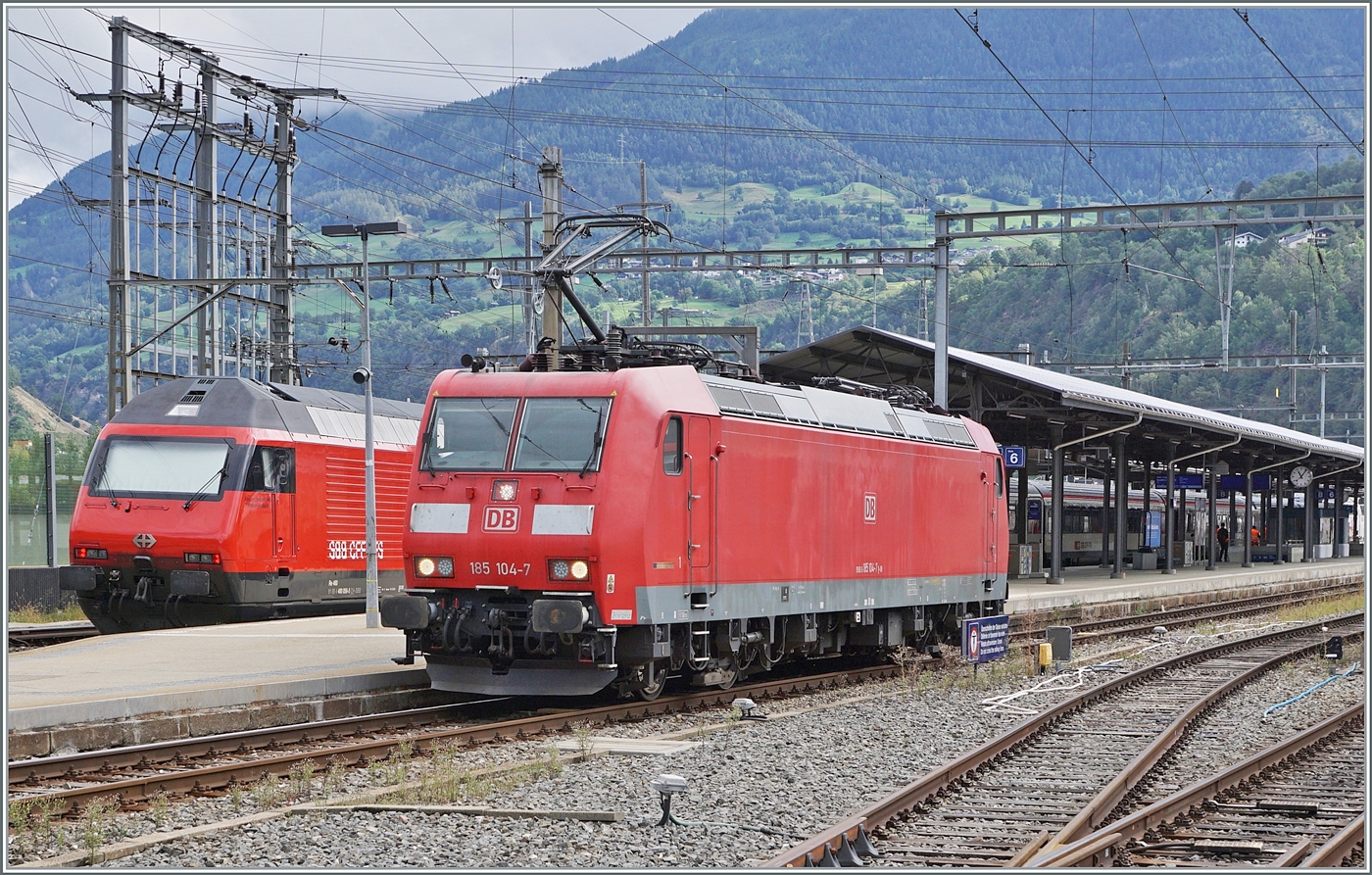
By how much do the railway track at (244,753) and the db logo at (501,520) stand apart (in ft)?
5.78

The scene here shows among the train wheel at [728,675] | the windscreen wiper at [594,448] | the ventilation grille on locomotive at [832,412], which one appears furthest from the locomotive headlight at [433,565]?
the train wheel at [728,675]

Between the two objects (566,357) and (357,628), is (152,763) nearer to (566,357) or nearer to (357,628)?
(566,357)

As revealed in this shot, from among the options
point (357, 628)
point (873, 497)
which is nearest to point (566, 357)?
point (873, 497)

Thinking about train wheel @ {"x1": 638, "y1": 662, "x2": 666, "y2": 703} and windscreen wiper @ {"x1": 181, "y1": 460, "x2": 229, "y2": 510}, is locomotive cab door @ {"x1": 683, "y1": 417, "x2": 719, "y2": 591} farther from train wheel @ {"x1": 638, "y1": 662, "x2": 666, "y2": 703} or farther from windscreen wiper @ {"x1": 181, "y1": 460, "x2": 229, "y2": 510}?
windscreen wiper @ {"x1": 181, "y1": 460, "x2": 229, "y2": 510}

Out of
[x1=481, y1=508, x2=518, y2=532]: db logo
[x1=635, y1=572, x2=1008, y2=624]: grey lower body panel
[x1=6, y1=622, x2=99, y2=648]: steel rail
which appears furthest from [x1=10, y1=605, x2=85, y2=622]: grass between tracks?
[x1=481, y1=508, x2=518, y2=532]: db logo

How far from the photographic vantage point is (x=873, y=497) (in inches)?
717

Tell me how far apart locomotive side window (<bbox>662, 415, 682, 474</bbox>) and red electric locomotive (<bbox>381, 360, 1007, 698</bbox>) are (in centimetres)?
2

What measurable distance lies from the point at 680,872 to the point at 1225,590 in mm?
37122

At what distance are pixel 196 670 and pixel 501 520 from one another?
13.4 ft

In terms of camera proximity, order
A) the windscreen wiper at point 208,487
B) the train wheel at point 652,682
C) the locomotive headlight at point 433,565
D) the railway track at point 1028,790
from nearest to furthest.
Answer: the railway track at point 1028,790, the locomotive headlight at point 433,565, the train wheel at point 652,682, the windscreen wiper at point 208,487

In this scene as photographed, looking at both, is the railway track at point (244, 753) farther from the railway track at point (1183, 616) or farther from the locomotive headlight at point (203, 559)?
the railway track at point (1183, 616)

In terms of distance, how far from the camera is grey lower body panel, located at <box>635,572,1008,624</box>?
14.0m

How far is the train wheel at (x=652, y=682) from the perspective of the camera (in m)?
14.5

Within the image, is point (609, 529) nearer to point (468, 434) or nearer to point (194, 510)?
point (468, 434)
